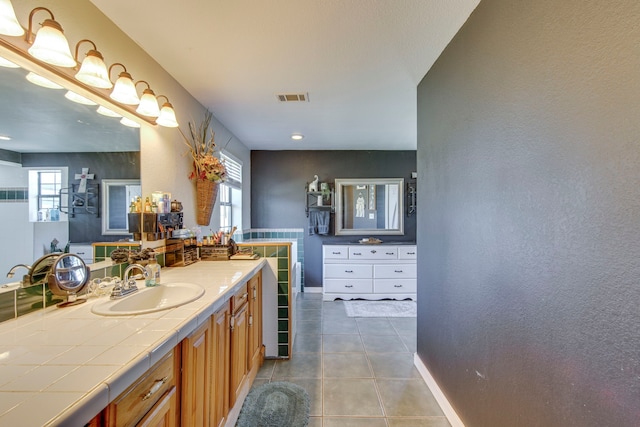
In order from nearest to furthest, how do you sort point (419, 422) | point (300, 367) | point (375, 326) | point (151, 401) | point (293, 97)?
point (151, 401), point (419, 422), point (300, 367), point (293, 97), point (375, 326)

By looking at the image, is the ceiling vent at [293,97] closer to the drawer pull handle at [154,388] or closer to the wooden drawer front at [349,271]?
the drawer pull handle at [154,388]

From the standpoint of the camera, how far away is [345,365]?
7.66ft

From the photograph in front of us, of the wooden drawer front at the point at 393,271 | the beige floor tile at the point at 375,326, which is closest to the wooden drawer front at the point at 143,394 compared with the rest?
the beige floor tile at the point at 375,326

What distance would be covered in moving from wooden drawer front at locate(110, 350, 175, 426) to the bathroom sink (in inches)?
9.7

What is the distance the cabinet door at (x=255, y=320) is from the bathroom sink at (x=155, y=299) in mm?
595

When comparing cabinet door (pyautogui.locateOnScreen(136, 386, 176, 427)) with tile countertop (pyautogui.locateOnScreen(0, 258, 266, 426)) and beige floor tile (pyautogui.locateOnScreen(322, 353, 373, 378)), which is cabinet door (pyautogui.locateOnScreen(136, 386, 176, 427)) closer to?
tile countertop (pyautogui.locateOnScreen(0, 258, 266, 426))

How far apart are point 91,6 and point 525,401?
2.64 metres

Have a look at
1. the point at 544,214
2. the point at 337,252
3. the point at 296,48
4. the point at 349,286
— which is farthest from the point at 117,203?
the point at 349,286

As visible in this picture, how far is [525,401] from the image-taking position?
1066 mm

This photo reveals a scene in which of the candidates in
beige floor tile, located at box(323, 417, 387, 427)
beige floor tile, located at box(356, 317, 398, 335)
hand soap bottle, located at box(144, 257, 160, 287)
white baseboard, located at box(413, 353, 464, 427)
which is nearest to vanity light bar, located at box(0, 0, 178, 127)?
hand soap bottle, located at box(144, 257, 160, 287)

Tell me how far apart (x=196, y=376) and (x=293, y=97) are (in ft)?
7.09

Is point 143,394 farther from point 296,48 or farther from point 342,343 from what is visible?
point 342,343

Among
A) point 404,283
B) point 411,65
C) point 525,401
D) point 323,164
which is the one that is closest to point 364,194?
point 323,164

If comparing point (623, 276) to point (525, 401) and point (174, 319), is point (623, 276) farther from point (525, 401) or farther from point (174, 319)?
point (174, 319)
